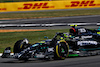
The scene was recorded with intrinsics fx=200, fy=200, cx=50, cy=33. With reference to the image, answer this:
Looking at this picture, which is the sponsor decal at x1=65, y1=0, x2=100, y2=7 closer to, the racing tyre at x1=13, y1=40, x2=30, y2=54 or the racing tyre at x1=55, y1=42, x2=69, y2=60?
the racing tyre at x1=13, y1=40, x2=30, y2=54

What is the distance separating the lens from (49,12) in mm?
26953

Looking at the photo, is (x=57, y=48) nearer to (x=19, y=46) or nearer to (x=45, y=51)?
(x=45, y=51)

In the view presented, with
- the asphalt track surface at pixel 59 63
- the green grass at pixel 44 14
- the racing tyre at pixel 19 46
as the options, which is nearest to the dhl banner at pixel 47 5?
the green grass at pixel 44 14

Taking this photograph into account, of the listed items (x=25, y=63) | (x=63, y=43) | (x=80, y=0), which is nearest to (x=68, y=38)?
(x=63, y=43)

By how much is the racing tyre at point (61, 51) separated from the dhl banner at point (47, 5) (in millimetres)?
20010

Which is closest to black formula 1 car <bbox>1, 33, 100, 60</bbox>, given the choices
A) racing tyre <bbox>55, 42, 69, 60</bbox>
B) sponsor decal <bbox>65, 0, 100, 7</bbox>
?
racing tyre <bbox>55, 42, 69, 60</bbox>

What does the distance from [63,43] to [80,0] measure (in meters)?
21.7

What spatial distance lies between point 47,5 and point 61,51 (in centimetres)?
2095

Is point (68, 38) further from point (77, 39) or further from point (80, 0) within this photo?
point (80, 0)

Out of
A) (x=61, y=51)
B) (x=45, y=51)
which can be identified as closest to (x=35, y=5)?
(x=45, y=51)

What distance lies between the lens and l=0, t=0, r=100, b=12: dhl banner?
2675 centimetres

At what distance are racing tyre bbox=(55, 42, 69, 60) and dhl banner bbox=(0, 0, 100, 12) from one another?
20010 millimetres

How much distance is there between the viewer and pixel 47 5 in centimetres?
2781

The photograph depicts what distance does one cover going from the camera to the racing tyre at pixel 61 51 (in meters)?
7.20
